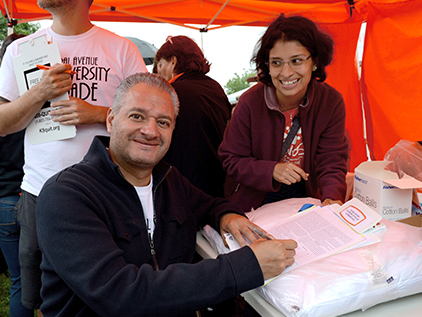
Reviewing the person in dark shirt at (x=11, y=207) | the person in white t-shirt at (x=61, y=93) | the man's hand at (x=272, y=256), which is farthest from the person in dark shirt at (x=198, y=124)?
the man's hand at (x=272, y=256)

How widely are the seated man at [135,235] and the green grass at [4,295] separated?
7.01 feet

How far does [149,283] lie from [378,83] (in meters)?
3.21

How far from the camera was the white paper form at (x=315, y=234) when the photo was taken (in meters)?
1.18

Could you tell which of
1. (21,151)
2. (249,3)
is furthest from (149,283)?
(249,3)

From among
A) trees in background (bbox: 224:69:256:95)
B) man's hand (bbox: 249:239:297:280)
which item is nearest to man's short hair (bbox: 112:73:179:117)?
man's hand (bbox: 249:239:297:280)

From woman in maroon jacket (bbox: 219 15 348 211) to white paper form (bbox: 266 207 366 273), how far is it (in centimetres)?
35

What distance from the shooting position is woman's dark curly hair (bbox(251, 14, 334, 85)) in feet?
5.82

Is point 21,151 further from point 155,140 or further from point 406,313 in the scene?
point 406,313

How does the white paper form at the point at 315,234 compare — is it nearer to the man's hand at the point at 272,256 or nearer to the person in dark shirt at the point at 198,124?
the man's hand at the point at 272,256

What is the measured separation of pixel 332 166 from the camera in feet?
5.94

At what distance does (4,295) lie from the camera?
306 cm

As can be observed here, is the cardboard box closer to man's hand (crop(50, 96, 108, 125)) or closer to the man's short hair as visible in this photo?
the man's short hair

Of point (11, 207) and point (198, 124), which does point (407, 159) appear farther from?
point (11, 207)

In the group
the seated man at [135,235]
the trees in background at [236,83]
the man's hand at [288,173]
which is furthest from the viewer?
the trees in background at [236,83]
